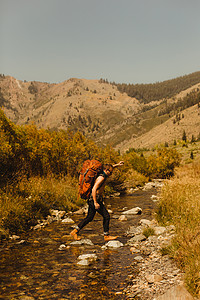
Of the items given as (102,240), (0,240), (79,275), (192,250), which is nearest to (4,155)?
(0,240)

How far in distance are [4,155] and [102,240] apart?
5.64 m

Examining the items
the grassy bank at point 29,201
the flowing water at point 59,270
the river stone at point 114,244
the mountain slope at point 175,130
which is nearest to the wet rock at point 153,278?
the flowing water at point 59,270

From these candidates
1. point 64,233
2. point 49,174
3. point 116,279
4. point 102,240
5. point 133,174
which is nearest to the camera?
point 116,279

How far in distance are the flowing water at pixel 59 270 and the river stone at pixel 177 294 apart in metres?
0.95

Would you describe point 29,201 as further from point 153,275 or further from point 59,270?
point 153,275

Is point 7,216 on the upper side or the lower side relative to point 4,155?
lower

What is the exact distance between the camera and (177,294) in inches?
142

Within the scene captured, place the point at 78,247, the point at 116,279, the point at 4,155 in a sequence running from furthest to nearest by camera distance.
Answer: the point at 4,155 < the point at 78,247 < the point at 116,279

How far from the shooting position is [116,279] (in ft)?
16.4

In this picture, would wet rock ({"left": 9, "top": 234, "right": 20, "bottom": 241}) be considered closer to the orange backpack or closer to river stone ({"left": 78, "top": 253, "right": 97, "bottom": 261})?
river stone ({"left": 78, "top": 253, "right": 97, "bottom": 261})

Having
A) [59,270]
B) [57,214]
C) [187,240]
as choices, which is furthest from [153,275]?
[57,214]

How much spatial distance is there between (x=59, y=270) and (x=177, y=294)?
9.74 feet

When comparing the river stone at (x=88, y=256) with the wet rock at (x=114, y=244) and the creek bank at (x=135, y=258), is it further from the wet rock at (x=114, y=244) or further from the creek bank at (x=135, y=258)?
the wet rock at (x=114, y=244)

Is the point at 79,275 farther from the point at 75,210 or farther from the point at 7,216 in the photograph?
the point at 75,210
